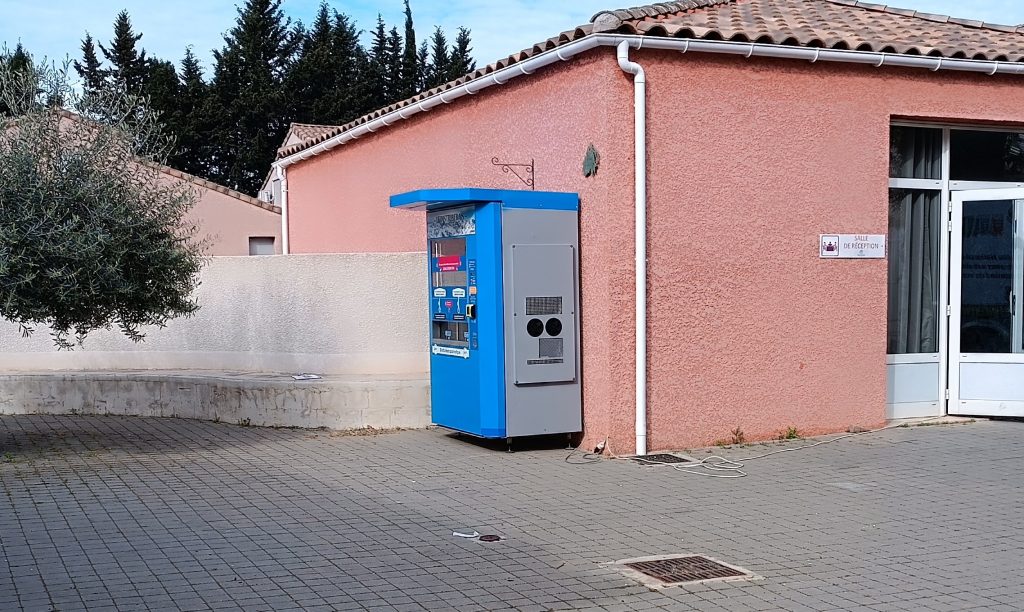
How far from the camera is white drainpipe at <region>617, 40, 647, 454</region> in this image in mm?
8914

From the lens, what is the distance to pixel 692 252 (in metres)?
9.34

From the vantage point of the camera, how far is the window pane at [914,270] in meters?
10.7

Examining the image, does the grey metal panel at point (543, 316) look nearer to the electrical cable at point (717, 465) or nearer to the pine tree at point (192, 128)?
the electrical cable at point (717, 465)

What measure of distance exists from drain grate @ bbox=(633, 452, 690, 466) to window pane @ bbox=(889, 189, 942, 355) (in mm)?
3055

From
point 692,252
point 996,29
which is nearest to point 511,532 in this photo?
A: point 692,252

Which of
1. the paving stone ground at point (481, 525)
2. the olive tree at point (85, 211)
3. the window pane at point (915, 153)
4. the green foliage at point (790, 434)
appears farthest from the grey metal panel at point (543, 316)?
the window pane at point (915, 153)

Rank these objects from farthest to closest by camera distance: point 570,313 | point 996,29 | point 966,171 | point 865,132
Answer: point 996,29, point 966,171, point 865,132, point 570,313

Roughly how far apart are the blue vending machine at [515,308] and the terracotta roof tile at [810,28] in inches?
63.4

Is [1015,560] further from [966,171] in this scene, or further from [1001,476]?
[966,171]

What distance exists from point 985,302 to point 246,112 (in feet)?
134

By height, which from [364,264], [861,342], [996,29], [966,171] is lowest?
[861,342]

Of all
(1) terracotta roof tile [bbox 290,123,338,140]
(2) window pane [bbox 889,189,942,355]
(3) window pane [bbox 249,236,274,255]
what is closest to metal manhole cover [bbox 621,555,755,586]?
(2) window pane [bbox 889,189,942,355]

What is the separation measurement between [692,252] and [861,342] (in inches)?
82.2

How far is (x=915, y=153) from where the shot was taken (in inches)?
422
